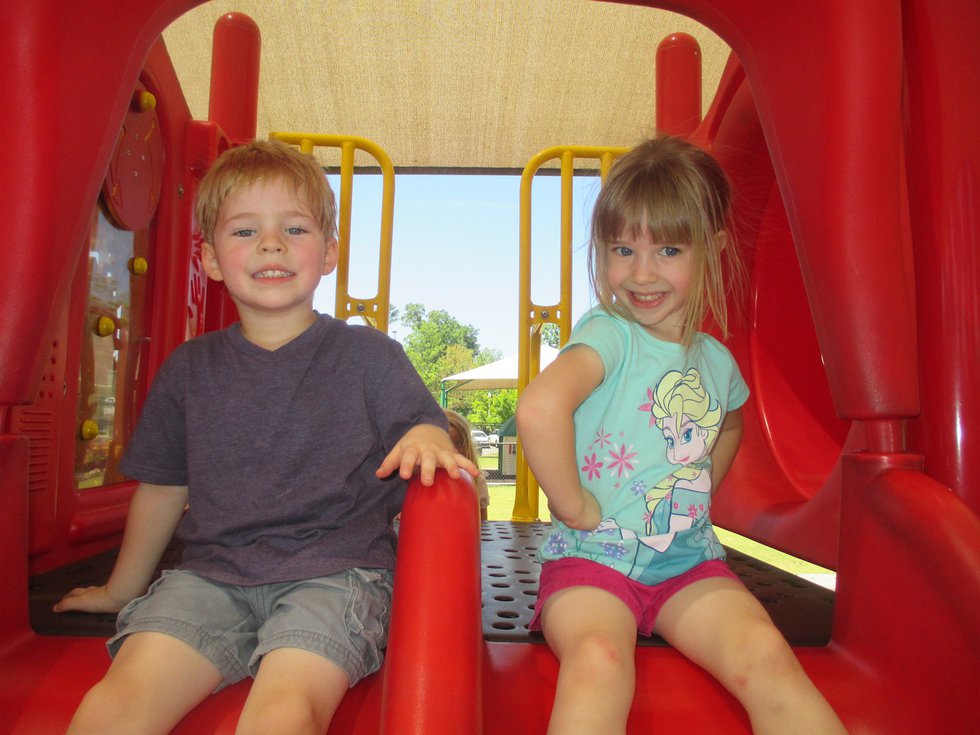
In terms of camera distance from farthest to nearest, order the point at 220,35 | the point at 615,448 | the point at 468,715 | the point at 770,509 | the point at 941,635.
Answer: the point at 220,35 → the point at 770,509 → the point at 615,448 → the point at 941,635 → the point at 468,715

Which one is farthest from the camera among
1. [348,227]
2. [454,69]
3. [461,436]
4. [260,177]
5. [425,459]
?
[454,69]

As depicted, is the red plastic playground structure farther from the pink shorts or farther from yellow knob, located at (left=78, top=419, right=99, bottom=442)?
yellow knob, located at (left=78, top=419, right=99, bottom=442)

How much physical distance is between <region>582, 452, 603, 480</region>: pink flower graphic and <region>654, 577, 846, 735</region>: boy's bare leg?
175 mm

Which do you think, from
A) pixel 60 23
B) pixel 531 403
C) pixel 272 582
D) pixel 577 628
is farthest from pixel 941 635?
pixel 60 23

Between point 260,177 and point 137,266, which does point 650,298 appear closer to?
point 260,177

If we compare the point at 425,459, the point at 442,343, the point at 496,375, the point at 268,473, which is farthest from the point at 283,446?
the point at 442,343

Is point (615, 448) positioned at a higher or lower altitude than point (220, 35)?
lower

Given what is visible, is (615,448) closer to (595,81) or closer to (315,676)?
(315,676)

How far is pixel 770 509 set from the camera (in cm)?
129

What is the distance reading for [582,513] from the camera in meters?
0.89

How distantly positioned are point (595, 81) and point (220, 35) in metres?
1.85

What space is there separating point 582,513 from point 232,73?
150 cm

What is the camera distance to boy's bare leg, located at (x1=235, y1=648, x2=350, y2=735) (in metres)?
0.65

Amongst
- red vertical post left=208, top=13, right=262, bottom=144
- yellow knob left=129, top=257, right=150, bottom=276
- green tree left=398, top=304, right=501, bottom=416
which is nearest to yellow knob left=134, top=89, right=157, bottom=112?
yellow knob left=129, top=257, right=150, bottom=276
